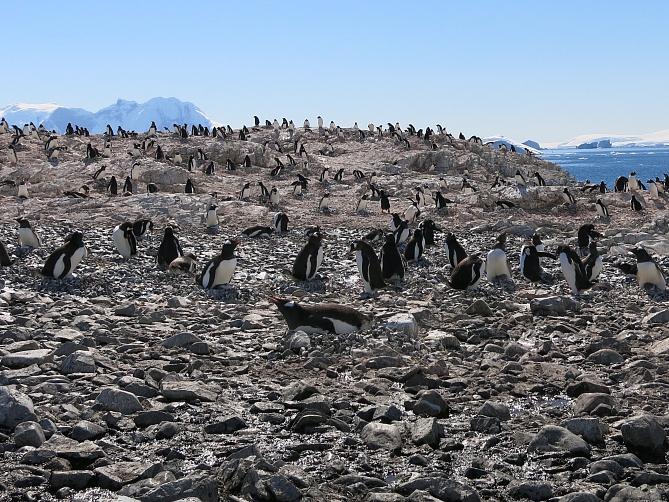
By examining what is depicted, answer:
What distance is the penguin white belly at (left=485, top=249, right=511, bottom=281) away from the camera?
412 inches

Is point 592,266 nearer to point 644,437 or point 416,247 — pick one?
point 416,247

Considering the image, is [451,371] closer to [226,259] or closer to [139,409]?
[139,409]

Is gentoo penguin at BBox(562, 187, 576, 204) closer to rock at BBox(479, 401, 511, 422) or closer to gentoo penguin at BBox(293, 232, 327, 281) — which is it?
gentoo penguin at BBox(293, 232, 327, 281)

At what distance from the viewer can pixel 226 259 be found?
9750 millimetres

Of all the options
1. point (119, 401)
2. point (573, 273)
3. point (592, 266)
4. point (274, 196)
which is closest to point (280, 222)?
point (274, 196)

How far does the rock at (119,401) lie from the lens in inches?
188

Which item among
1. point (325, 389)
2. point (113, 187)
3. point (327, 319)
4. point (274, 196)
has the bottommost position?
point (325, 389)

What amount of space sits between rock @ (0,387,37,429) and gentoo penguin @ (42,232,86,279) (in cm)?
570

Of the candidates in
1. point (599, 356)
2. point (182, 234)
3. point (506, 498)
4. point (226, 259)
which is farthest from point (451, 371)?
point (182, 234)

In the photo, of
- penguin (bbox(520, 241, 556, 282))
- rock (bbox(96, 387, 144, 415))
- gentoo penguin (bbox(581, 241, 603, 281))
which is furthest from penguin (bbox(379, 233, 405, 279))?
rock (bbox(96, 387, 144, 415))

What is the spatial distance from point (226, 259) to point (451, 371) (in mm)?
4817

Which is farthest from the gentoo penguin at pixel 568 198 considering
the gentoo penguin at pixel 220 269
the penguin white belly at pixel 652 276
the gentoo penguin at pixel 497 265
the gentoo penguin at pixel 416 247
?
the gentoo penguin at pixel 220 269

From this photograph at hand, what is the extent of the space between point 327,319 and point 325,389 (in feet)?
5.29

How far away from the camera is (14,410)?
440 centimetres
